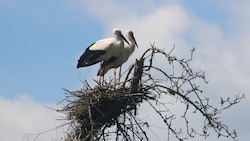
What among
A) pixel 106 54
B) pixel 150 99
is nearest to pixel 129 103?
pixel 150 99

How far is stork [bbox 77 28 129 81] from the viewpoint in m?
10.6

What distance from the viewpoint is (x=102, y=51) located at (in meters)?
10.7

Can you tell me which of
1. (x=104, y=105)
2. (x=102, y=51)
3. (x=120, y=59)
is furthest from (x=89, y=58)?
(x=104, y=105)

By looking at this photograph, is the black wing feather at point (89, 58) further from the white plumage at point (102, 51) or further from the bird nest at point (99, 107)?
the bird nest at point (99, 107)

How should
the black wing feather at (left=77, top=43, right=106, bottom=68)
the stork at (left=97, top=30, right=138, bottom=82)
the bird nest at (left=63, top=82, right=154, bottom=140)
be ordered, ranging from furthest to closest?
the black wing feather at (left=77, top=43, right=106, bottom=68)
the stork at (left=97, top=30, right=138, bottom=82)
the bird nest at (left=63, top=82, right=154, bottom=140)

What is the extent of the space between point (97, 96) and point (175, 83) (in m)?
1.02

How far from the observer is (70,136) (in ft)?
24.9

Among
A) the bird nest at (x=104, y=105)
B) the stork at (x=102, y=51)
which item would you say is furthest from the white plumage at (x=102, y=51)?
the bird nest at (x=104, y=105)

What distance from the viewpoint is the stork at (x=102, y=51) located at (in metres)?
10.6

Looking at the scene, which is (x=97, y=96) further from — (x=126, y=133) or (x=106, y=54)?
(x=106, y=54)

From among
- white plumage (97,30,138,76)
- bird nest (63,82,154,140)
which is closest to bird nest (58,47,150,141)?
bird nest (63,82,154,140)

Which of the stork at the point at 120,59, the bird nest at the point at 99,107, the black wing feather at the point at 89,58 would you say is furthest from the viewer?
the black wing feather at the point at 89,58

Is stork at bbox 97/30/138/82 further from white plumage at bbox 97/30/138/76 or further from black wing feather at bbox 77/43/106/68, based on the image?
black wing feather at bbox 77/43/106/68

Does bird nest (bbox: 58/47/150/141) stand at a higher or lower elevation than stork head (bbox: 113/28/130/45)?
lower
